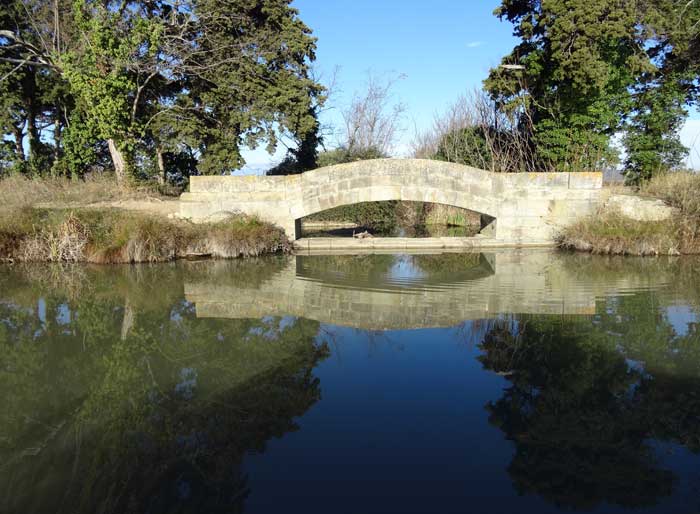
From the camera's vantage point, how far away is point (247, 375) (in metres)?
4.61

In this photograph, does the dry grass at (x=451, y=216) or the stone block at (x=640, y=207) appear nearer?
the stone block at (x=640, y=207)

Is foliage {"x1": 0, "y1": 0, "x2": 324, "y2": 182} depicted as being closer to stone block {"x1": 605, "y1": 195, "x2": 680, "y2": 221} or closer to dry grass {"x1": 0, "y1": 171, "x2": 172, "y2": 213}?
dry grass {"x1": 0, "y1": 171, "x2": 172, "y2": 213}

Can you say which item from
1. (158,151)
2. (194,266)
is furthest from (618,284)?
(158,151)

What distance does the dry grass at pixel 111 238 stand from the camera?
1048 centimetres

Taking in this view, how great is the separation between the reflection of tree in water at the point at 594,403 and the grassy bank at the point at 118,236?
22.9ft

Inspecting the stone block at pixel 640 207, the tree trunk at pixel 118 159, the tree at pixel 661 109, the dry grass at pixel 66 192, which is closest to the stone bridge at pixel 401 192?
the stone block at pixel 640 207

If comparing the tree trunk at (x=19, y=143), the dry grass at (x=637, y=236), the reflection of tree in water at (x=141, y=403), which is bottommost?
the reflection of tree in water at (x=141, y=403)

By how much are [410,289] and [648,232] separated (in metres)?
6.48

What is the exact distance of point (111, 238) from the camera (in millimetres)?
10672

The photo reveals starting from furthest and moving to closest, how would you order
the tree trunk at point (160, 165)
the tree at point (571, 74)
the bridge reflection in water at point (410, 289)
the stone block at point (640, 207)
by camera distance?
the tree trunk at point (160, 165) < the tree at point (571, 74) < the stone block at point (640, 207) < the bridge reflection in water at point (410, 289)

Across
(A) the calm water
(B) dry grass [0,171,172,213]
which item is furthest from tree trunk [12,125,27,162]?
(A) the calm water

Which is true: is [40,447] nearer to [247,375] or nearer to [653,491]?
[247,375]

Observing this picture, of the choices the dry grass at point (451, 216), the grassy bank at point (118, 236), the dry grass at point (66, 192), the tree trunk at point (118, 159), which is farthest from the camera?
the dry grass at point (451, 216)

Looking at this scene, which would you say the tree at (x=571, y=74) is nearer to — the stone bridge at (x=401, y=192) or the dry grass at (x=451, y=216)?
the dry grass at (x=451, y=216)
